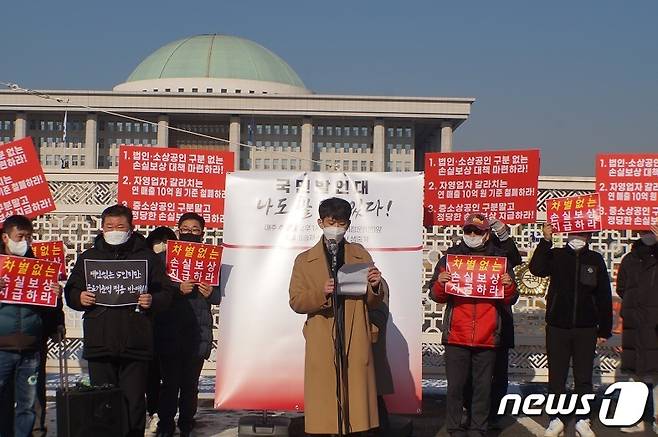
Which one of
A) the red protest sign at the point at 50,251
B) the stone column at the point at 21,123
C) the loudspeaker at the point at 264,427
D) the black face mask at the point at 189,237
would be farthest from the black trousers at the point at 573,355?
the stone column at the point at 21,123

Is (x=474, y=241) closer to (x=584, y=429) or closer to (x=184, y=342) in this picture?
(x=584, y=429)

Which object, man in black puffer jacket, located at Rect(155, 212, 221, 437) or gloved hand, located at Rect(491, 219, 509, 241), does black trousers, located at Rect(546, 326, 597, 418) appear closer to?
gloved hand, located at Rect(491, 219, 509, 241)

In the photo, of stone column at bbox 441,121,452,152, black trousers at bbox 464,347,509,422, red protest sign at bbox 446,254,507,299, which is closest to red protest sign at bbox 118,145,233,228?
black trousers at bbox 464,347,509,422

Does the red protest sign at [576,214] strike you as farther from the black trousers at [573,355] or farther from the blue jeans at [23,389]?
the blue jeans at [23,389]

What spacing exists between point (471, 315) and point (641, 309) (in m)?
1.87

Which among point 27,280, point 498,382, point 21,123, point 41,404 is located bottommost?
point 41,404

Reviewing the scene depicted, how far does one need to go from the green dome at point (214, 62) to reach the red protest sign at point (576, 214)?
61.1 meters

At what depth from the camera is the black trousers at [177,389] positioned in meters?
6.72

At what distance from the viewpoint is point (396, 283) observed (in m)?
6.63

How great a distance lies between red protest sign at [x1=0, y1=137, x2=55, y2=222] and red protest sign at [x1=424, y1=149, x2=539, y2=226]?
3.72 meters

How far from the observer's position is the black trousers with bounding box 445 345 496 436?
641cm

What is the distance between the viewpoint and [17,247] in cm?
610

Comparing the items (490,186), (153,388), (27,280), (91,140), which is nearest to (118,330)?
(27,280)

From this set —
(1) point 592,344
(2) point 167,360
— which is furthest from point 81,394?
(1) point 592,344
